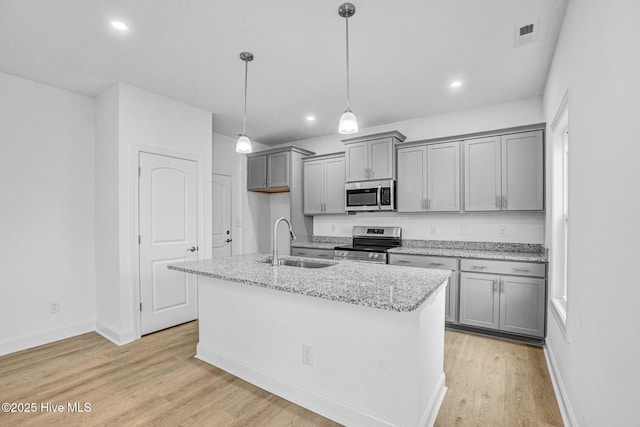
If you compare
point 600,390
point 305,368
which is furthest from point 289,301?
point 600,390

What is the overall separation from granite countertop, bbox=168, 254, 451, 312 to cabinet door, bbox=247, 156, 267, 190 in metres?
2.62

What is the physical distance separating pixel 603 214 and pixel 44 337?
4.65m

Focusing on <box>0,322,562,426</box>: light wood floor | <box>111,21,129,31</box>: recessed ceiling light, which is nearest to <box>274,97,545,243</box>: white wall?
<box>0,322,562,426</box>: light wood floor

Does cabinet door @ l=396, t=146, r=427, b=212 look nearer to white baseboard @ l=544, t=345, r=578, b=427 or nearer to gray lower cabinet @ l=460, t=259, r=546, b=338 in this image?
gray lower cabinet @ l=460, t=259, r=546, b=338

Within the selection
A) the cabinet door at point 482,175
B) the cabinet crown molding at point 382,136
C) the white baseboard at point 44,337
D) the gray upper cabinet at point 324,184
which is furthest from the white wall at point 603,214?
the white baseboard at point 44,337

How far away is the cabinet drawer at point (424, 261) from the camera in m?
3.48

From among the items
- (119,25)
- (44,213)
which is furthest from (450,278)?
(44,213)

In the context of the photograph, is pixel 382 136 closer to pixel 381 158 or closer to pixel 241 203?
pixel 381 158

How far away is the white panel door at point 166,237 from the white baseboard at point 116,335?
15 centimetres

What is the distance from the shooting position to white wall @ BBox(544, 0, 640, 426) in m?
1.05

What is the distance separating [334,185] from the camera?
4.70 metres

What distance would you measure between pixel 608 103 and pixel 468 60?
170 centimetres

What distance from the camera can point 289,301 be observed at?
2145mm

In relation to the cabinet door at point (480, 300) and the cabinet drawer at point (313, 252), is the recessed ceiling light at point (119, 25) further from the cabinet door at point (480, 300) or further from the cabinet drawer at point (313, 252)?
the cabinet door at point (480, 300)
